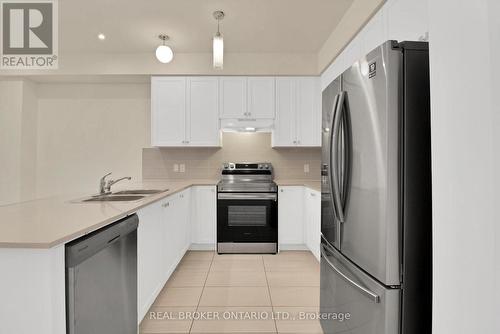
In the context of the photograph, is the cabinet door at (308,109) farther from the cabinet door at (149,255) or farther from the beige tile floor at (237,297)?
the cabinet door at (149,255)

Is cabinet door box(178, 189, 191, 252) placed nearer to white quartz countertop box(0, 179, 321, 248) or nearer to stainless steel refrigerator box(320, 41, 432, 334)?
white quartz countertop box(0, 179, 321, 248)

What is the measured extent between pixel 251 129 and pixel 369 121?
2766 mm

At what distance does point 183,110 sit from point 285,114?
1392 millimetres

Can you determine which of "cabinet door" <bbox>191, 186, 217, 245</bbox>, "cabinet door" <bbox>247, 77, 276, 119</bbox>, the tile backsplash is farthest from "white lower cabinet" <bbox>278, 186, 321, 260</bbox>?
"cabinet door" <bbox>247, 77, 276, 119</bbox>

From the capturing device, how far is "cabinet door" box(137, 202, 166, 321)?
74.2 inches

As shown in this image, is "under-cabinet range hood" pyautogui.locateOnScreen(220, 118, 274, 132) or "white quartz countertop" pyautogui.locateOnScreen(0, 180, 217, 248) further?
"under-cabinet range hood" pyautogui.locateOnScreen(220, 118, 274, 132)

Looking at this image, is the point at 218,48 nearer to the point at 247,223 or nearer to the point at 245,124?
the point at 245,124

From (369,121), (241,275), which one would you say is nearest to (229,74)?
(241,275)

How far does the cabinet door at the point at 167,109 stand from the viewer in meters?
3.87

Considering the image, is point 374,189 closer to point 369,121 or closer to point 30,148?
point 369,121

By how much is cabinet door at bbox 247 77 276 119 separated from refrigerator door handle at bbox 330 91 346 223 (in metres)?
2.46

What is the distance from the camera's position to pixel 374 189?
1.20 metres

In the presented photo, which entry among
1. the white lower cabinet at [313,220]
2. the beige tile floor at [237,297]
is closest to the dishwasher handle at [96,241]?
the beige tile floor at [237,297]

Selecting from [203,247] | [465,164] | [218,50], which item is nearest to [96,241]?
[465,164]
